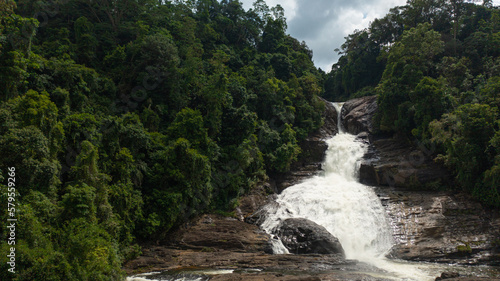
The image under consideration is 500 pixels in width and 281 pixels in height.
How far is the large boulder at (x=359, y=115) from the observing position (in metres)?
35.3

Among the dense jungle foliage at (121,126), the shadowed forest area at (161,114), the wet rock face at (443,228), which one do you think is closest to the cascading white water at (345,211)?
the wet rock face at (443,228)

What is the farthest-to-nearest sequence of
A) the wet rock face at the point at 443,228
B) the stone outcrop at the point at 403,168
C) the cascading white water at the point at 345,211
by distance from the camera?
1. the stone outcrop at the point at 403,168
2. the cascading white water at the point at 345,211
3. the wet rock face at the point at 443,228

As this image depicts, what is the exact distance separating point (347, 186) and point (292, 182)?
5.02m

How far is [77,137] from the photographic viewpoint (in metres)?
15.4

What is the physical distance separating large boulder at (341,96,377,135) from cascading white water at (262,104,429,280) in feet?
21.2

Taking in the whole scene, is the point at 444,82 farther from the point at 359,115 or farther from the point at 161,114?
the point at 161,114

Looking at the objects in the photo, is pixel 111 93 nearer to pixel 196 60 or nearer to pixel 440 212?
pixel 196 60

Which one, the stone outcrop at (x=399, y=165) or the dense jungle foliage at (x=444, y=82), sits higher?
the dense jungle foliage at (x=444, y=82)

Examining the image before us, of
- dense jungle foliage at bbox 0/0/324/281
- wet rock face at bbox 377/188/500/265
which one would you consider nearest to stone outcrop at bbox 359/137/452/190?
wet rock face at bbox 377/188/500/265

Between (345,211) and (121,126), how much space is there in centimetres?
1602

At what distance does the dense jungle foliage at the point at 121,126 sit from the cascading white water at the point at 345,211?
12.0 ft

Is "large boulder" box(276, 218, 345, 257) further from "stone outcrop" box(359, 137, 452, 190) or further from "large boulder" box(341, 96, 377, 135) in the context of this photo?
"large boulder" box(341, 96, 377, 135)

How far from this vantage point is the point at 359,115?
36.8m

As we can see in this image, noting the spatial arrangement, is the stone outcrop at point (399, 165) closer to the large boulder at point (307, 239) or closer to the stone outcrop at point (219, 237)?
the large boulder at point (307, 239)
